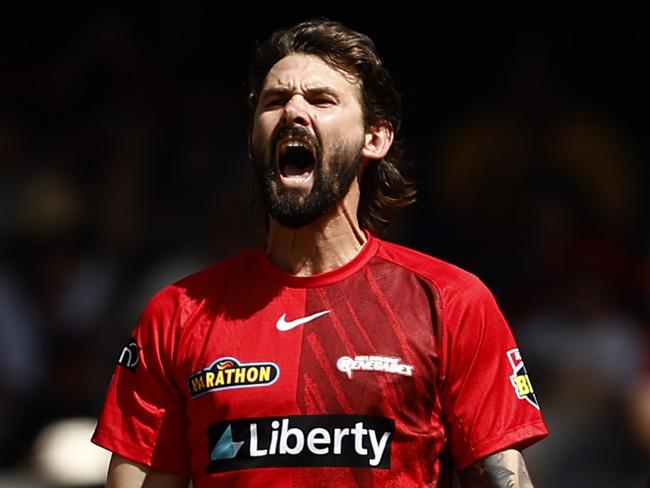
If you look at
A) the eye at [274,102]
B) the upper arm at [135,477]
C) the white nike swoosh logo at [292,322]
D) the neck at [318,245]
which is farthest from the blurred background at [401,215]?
the eye at [274,102]

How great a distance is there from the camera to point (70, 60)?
9.75 m

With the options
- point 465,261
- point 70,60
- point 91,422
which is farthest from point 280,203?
point 70,60

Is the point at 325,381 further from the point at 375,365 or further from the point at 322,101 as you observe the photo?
the point at 322,101

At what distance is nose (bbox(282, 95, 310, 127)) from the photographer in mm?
4312

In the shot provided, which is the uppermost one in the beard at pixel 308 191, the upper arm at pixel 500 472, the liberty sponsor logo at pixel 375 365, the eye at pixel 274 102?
the eye at pixel 274 102

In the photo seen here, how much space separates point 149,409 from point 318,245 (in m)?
0.69

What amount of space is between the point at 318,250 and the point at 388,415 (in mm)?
599

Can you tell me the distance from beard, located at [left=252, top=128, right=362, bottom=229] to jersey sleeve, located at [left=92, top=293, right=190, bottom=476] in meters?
0.43

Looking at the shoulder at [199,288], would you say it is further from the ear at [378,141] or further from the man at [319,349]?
the ear at [378,141]

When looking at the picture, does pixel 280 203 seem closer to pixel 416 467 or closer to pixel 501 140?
pixel 416 467

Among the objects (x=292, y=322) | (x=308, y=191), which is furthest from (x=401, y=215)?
(x=292, y=322)

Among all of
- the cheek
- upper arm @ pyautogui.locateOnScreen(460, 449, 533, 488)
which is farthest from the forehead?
upper arm @ pyautogui.locateOnScreen(460, 449, 533, 488)

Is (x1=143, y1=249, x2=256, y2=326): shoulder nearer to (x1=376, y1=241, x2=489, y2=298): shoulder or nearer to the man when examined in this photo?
→ the man

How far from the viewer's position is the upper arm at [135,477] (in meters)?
4.29
